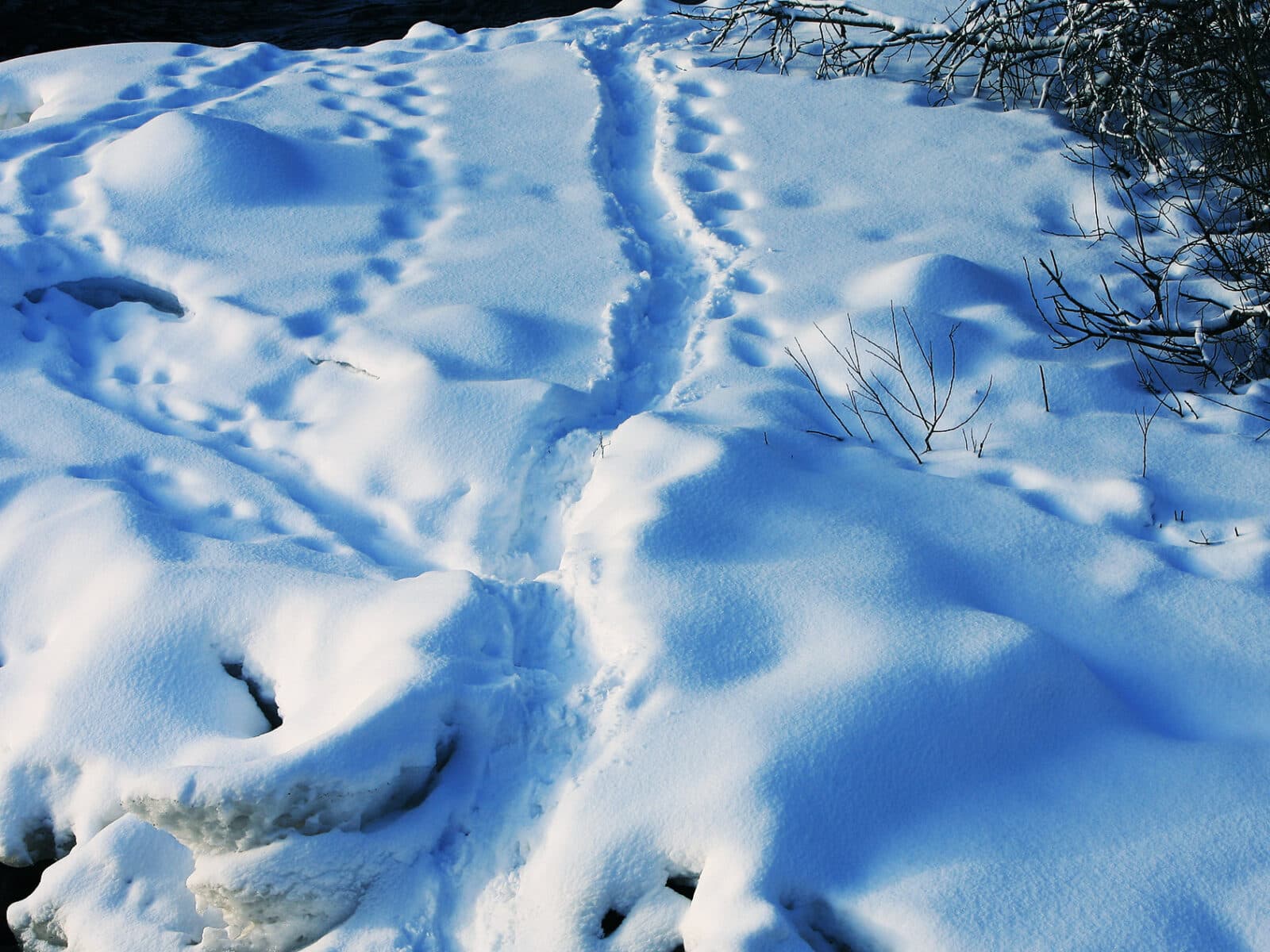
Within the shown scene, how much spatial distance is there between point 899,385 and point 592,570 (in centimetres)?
160

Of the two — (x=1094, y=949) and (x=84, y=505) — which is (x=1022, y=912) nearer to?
(x=1094, y=949)

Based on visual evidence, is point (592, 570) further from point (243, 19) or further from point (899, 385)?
point (243, 19)

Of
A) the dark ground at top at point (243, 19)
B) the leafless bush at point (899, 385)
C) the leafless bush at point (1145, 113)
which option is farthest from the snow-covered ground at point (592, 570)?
the dark ground at top at point (243, 19)

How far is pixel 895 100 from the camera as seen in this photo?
21.2 feet

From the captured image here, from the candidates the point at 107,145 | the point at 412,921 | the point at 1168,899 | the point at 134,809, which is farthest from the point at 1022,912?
the point at 107,145

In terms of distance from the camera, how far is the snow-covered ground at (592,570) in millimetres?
2643

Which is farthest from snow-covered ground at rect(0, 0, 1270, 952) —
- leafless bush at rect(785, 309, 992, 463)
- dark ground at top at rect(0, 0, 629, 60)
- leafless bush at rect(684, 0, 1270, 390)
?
dark ground at top at rect(0, 0, 629, 60)

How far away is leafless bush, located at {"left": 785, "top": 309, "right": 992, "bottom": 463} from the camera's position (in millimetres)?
4117

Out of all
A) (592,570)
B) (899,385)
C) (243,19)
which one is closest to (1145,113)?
(899,385)

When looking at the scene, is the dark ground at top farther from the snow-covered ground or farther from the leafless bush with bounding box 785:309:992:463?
the leafless bush with bounding box 785:309:992:463

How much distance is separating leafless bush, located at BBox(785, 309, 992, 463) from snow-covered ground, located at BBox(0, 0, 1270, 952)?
0.06 m

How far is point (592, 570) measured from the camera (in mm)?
3375

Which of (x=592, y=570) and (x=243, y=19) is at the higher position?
(x=243, y=19)

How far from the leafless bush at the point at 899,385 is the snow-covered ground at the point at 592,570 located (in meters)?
0.06
